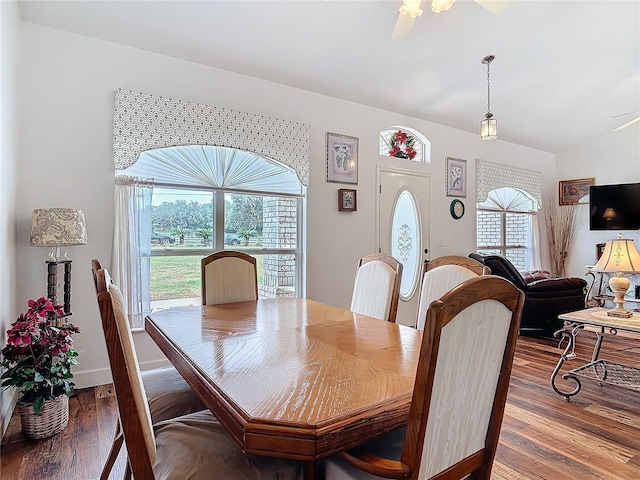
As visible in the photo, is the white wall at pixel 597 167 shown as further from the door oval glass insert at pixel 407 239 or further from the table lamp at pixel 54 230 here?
the table lamp at pixel 54 230

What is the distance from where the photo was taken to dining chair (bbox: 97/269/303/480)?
3.18 feet

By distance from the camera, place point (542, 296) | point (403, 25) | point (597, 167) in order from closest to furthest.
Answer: point (403, 25) < point (542, 296) < point (597, 167)

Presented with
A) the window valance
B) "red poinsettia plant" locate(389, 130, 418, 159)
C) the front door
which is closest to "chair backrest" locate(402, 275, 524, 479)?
the window valance

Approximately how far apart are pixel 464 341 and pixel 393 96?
3.83m

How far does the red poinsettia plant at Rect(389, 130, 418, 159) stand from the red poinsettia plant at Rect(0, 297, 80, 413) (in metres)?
3.83

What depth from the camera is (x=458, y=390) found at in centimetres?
96

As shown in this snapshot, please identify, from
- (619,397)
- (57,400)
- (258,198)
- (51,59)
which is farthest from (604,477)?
(51,59)

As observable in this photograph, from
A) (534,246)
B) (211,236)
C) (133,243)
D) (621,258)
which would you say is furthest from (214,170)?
(534,246)

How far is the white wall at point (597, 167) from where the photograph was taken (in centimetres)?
591

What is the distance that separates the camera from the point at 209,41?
9.97 feet

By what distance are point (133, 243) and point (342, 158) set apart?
227 cm

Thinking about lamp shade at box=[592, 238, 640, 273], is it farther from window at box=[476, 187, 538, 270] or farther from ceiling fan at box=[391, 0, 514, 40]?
window at box=[476, 187, 538, 270]

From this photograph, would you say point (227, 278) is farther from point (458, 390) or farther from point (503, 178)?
point (503, 178)

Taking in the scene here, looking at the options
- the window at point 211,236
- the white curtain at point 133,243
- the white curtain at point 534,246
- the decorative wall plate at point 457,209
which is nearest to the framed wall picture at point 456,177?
the decorative wall plate at point 457,209
